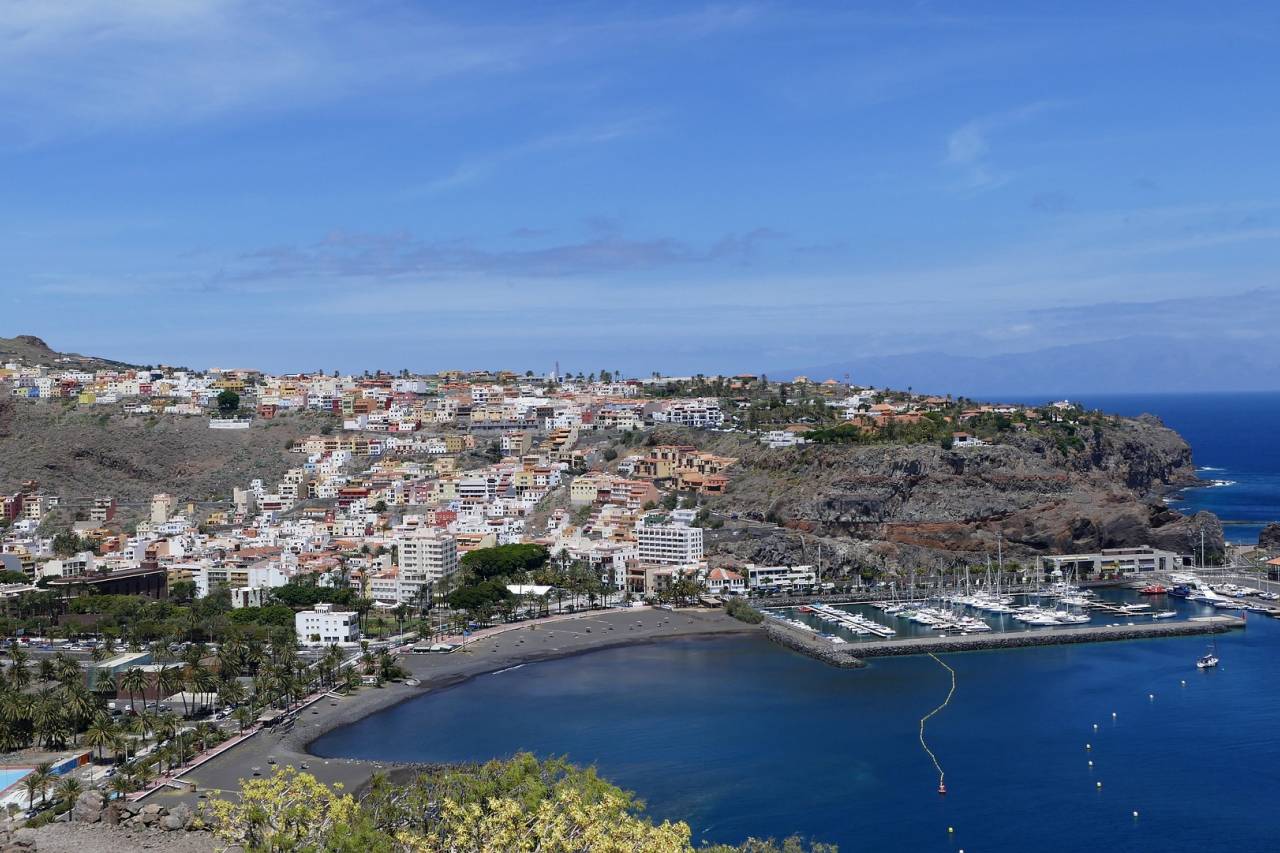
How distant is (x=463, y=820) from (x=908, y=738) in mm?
13928

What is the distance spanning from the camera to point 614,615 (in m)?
44.0

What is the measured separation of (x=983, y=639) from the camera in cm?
3903

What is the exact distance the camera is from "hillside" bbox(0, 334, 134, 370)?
328 ft

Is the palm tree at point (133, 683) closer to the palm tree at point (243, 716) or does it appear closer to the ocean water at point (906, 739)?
the palm tree at point (243, 716)

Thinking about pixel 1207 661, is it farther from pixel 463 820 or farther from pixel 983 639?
pixel 463 820

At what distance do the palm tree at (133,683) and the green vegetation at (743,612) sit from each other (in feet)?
65.6

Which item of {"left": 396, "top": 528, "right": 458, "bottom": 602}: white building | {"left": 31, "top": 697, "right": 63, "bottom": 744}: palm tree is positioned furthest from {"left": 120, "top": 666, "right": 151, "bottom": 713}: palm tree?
{"left": 396, "top": 528, "right": 458, "bottom": 602}: white building

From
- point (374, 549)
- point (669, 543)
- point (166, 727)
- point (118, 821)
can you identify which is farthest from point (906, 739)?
point (374, 549)

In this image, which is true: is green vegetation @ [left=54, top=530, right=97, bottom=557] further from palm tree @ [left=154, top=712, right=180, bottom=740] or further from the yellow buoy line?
the yellow buoy line

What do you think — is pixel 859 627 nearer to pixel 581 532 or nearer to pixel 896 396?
pixel 581 532

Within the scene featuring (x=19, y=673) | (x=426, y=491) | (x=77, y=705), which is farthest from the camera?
(x=426, y=491)

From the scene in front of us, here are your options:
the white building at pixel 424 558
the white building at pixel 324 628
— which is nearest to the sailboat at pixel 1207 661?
the white building at pixel 324 628

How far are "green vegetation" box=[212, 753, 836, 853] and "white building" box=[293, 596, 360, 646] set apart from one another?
18800mm

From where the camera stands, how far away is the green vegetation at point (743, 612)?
4294 cm
